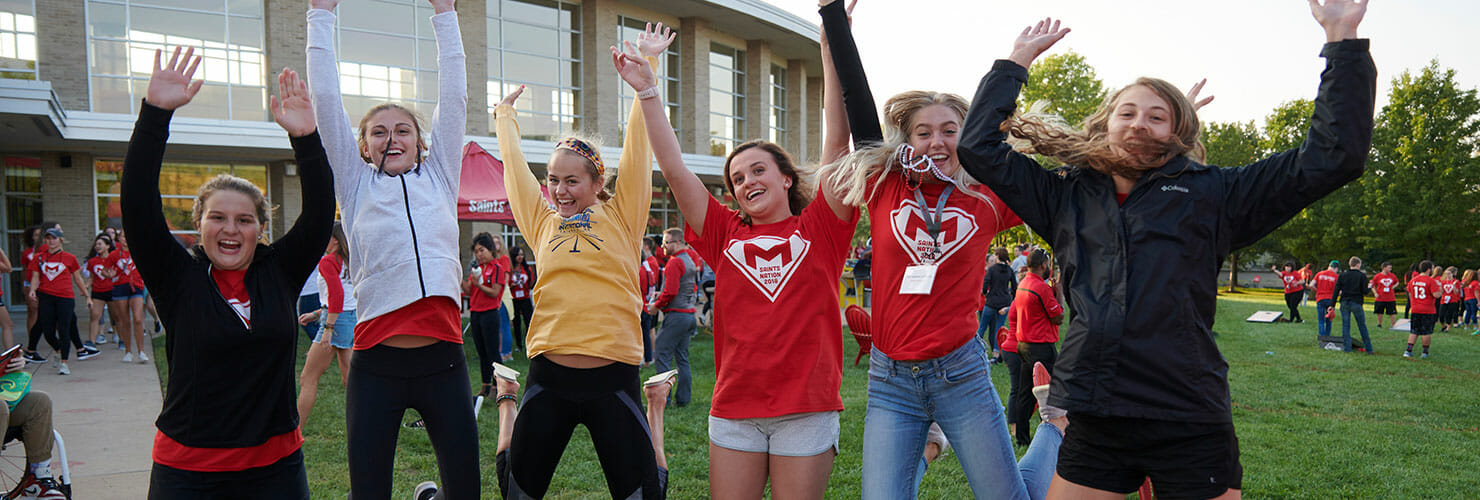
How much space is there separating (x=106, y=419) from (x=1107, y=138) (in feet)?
28.1

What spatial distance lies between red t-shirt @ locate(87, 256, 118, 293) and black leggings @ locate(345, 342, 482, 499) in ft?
34.6

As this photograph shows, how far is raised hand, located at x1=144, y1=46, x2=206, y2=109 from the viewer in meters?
2.38

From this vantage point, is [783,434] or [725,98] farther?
[725,98]

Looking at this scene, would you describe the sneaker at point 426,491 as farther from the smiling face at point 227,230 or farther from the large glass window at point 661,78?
the large glass window at point 661,78

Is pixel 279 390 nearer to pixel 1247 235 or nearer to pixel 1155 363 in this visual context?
pixel 1155 363

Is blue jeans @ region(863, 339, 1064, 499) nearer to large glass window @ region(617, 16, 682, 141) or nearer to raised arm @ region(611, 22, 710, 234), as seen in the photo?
raised arm @ region(611, 22, 710, 234)

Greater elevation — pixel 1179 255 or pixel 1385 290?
pixel 1179 255

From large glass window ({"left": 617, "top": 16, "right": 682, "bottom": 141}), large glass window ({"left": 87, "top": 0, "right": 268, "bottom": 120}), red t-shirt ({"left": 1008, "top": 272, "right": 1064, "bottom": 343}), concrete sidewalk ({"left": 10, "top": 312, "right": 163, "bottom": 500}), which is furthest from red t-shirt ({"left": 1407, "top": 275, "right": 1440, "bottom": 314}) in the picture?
large glass window ({"left": 87, "top": 0, "right": 268, "bottom": 120})

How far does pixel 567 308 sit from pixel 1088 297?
189 cm

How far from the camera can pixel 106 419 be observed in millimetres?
7129

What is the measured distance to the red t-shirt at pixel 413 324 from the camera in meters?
2.99

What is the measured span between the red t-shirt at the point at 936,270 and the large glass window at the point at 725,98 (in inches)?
929

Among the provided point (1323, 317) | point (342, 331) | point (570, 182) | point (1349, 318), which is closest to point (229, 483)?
point (570, 182)

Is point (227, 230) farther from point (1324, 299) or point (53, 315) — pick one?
point (1324, 299)
